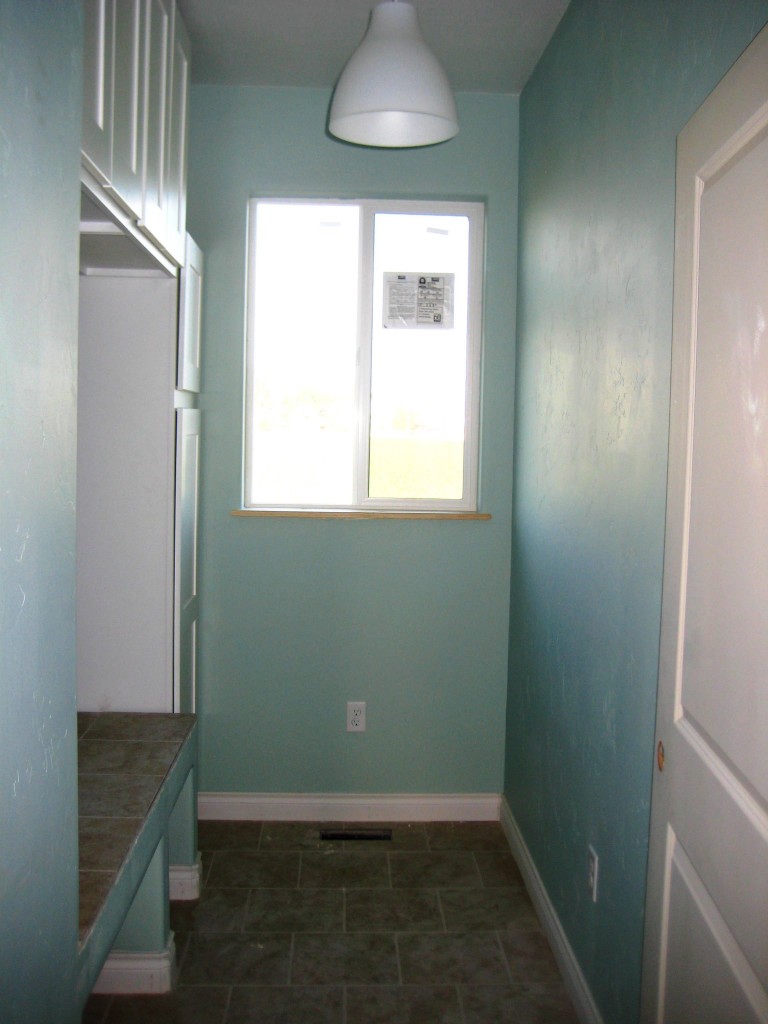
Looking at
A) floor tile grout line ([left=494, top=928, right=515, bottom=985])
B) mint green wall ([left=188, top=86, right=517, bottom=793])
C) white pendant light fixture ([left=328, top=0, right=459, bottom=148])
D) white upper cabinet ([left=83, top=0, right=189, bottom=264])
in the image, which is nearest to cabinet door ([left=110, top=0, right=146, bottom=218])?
white upper cabinet ([left=83, top=0, right=189, bottom=264])

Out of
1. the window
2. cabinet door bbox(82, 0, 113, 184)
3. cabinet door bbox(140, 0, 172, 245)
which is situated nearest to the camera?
cabinet door bbox(82, 0, 113, 184)

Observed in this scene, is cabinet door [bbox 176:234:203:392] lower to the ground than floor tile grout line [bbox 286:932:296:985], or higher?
higher

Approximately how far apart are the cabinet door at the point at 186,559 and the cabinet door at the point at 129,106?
88cm

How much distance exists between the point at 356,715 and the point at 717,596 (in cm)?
219

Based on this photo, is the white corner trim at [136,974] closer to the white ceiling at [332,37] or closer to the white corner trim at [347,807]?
the white corner trim at [347,807]

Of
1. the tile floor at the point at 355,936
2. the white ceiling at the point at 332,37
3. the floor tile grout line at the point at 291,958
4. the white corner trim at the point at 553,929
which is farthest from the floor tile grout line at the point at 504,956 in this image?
the white ceiling at the point at 332,37

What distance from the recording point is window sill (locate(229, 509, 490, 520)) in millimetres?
3389

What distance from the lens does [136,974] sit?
245cm

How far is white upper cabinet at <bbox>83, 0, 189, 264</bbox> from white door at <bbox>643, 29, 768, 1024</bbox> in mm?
1087

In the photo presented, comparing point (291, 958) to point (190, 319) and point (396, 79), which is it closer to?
point (190, 319)

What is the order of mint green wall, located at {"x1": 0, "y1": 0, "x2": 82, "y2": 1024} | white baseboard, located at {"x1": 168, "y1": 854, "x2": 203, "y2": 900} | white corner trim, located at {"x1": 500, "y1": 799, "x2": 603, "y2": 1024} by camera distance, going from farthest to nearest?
white baseboard, located at {"x1": 168, "y1": 854, "x2": 203, "y2": 900} < white corner trim, located at {"x1": 500, "y1": 799, "x2": 603, "y2": 1024} < mint green wall, located at {"x1": 0, "y1": 0, "x2": 82, "y2": 1024}

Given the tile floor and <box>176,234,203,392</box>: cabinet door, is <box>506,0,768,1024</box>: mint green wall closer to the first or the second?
the tile floor

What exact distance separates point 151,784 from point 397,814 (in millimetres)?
1442

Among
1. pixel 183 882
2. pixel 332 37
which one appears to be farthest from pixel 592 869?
pixel 332 37
